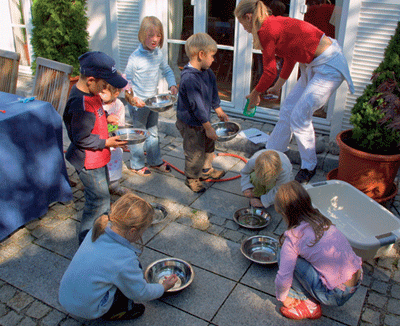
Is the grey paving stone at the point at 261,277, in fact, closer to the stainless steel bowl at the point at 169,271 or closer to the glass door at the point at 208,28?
the stainless steel bowl at the point at 169,271

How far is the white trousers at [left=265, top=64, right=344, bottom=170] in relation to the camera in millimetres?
4043

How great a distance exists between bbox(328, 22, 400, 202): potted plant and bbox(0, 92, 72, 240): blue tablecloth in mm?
2852

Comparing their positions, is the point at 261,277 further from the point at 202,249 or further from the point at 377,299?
the point at 377,299

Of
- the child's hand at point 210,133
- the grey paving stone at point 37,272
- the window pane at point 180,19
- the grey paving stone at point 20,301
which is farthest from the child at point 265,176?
the window pane at point 180,19

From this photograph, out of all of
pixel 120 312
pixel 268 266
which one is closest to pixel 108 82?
pixel 120 312

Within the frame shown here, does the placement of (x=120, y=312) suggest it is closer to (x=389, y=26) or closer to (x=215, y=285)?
(x=215, y=285)

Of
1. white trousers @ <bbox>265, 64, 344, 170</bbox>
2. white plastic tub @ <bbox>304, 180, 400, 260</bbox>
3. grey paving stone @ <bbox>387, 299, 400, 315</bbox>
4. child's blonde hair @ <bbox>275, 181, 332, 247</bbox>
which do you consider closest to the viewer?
child's blonde hair @ <bbox>275, 181, 332, 247</bbox>

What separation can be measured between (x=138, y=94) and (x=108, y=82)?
158 cm

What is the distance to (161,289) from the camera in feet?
8.68

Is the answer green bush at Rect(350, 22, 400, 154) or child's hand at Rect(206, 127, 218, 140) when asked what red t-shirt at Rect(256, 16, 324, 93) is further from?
child's hand at Rect(206, 127, 218, 140)

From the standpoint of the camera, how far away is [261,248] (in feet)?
11.2

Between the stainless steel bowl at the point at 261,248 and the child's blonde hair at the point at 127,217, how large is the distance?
1150mm

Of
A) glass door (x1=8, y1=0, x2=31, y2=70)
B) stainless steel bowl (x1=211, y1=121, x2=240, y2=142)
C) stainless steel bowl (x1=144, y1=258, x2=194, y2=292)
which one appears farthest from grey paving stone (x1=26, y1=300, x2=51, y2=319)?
glass door (x1=8, y1=0, x2=31, y2=70)

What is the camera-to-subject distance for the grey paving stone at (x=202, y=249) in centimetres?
323
